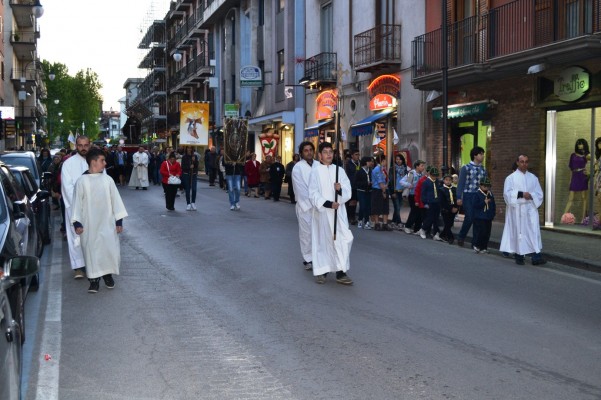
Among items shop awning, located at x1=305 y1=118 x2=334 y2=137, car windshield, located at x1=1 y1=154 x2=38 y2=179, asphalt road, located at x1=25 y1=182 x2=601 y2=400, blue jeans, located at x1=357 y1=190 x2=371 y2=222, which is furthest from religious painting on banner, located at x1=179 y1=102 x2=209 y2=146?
asphalt road, located at x1=25 y1=182 x2=601 y2=400

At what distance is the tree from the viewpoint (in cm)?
10306

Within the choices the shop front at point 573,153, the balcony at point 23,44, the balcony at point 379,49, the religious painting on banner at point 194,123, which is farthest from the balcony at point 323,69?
the balcony at point 23,44

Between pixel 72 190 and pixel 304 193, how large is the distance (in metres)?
2.95

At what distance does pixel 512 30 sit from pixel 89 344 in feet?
48.3

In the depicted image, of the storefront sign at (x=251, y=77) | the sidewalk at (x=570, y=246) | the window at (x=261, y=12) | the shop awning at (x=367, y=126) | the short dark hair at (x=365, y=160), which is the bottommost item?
the sidewalk at (x=570, y=246)

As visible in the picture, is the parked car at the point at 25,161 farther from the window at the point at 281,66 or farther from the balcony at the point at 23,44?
the balcony at the point at 23,44

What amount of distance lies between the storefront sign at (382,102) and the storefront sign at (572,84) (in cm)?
883

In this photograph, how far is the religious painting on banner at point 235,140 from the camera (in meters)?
24.7

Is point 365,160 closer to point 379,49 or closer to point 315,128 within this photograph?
point 379,49

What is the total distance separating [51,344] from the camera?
657 centimetres

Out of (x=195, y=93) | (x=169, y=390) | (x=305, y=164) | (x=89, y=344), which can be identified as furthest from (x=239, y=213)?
(x=195, y=93)

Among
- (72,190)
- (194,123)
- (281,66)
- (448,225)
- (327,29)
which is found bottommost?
(448,225)

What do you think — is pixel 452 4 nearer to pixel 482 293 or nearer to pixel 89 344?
pixel 482 293

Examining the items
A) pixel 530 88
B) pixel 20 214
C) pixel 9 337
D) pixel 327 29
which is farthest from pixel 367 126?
pixel 9 337
